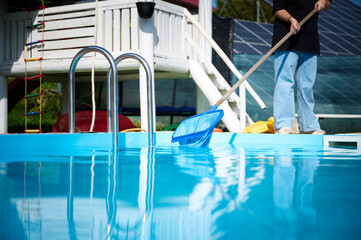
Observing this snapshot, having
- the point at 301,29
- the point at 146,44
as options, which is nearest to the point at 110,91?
the point at 301,29

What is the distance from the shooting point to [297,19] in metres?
4.21

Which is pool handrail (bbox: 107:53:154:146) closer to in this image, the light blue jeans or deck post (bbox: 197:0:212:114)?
the light blue jeans

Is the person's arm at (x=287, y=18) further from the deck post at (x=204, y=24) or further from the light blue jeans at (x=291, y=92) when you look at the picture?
the deck post at (x=204, y=24)

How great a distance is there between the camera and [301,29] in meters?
4.12

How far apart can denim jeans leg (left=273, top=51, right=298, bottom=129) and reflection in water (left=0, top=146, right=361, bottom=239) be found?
218 centimetres

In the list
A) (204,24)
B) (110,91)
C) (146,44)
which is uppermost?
(204,24)

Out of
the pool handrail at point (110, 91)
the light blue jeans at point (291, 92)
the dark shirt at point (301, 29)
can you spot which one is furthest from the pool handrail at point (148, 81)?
the dark shirt at point (301, 29)

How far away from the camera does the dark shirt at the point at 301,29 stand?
4125 millimetres

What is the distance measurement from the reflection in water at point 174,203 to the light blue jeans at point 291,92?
218cm

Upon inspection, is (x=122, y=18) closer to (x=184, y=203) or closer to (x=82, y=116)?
(x=82, y=116)

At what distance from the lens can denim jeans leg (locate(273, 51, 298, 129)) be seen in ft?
13.5

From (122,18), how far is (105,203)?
5.12 meters

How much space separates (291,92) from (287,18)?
72cm

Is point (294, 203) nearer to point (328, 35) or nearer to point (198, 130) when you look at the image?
point (198, 130)
